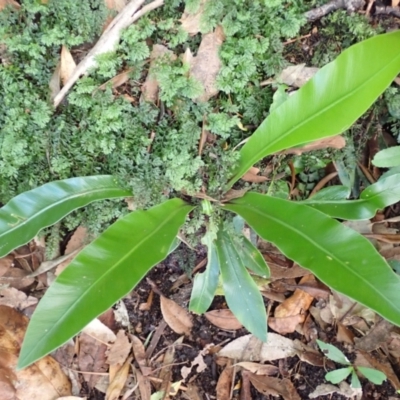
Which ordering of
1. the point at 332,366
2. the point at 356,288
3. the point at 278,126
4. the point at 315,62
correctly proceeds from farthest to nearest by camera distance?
the point at 332,366, the point at 315,62, the point at 278,126, the point at 356,288

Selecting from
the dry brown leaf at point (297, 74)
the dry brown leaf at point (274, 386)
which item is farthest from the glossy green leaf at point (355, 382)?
the dry brown leaf at point (297, 74)

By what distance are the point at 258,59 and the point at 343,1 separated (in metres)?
0.25

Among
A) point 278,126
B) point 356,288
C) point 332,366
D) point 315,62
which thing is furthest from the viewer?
point 332,366

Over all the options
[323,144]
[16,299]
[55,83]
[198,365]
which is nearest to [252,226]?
[323,144]

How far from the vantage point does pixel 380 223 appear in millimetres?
1258

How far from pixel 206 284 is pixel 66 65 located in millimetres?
Answer: 632

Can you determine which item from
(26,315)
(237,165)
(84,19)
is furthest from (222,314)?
(84,19)

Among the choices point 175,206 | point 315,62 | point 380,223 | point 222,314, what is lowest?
point 222,314

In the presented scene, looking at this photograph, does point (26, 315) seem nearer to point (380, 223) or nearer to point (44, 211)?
point (44, 211)

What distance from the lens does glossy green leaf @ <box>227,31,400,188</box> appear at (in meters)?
0.90

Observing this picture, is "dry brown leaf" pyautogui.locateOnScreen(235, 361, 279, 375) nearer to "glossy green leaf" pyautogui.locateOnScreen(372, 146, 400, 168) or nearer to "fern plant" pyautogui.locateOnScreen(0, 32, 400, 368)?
"fern plant" pyautogui.locateOnScreen(0, 32, 400, 368)

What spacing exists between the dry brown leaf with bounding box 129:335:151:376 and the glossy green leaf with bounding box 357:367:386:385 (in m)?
0.57

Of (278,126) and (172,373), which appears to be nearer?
(278,126)

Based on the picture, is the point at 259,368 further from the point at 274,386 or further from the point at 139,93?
the point at 139,93
